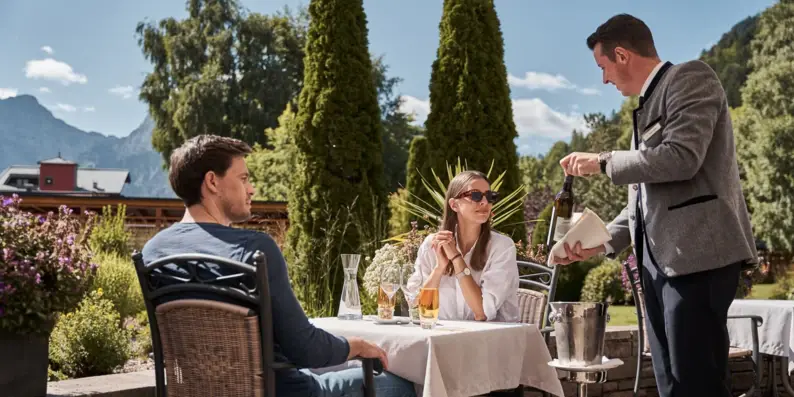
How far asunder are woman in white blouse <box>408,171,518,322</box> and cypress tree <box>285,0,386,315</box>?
5.38 m

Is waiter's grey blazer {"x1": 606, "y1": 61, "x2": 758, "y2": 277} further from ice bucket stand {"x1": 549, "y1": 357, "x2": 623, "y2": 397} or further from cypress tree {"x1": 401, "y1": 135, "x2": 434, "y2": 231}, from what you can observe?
cypress tree {"x1": 401, "y1": 135, "x2": 434, "y2": 231}

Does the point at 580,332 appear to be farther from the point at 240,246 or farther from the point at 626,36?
the point at 240,246

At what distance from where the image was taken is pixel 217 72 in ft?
105

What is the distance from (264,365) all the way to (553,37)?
484ft

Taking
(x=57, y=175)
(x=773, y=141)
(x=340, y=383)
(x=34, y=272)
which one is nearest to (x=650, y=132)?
(x=340, y=383)

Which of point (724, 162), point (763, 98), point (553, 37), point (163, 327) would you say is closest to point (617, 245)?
point (724, 162)

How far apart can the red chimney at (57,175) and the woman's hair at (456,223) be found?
180 ft

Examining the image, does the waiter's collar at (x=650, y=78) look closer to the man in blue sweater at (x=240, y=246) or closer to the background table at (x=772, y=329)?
the man in blue sweater at (x=240, y=246)

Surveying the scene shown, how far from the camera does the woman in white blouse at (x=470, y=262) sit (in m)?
3.47

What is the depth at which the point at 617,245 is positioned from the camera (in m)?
2.98

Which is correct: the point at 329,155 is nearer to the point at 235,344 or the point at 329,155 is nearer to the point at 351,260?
the point at 351,260

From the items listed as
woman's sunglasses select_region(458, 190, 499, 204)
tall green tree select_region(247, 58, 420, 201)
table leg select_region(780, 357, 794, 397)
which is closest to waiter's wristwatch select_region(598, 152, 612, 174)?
woman's sunglasses select_region(458, 190, 499, 204)

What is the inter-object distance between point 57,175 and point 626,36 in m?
57.2

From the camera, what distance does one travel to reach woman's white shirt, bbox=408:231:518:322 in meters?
3.46
